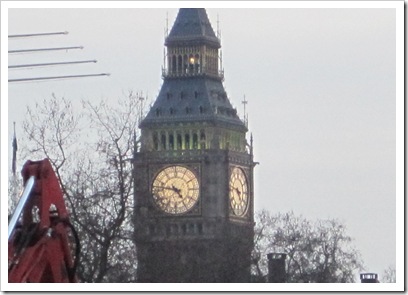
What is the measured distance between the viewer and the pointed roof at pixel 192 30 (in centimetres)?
15462

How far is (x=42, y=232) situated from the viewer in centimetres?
2777

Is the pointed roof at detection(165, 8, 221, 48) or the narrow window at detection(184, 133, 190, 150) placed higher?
the pointed roof at detection(165, 8, 221, 48)

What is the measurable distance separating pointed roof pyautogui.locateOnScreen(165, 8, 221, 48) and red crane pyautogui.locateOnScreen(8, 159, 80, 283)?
414ft

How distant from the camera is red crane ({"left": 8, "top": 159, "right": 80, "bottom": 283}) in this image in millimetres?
27344

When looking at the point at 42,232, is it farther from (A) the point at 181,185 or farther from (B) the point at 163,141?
(A) the point at 181,185

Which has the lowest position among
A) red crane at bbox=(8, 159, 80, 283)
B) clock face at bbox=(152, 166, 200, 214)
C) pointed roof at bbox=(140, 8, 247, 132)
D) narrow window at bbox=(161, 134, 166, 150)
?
red crane at bbox=(8, 159, 80, 283)

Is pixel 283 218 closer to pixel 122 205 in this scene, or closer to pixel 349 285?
pixel 122 205

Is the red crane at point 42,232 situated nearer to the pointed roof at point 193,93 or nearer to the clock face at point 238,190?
the clock face at point 238,190

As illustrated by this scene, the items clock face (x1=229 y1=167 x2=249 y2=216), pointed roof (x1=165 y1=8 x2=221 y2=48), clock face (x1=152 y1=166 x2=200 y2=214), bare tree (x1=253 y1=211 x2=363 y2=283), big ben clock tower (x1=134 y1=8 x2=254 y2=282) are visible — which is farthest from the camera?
pointed roof (x1=165 y1=8 x2=221 y2=48)

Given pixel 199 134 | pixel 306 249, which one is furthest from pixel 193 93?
pixel 306 249

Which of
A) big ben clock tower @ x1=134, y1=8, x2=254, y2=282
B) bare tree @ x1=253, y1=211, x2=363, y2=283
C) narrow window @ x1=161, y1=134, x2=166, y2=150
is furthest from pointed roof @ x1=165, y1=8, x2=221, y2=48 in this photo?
bare tree @ x1=253, y1=211, x2=363, y2=283

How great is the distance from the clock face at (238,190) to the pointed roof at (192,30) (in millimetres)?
8101

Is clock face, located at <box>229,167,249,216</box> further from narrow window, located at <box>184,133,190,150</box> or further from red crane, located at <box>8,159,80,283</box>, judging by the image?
red crane, located at <box>8,159,80,283</box>

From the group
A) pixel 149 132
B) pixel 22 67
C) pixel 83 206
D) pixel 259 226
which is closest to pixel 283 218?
pixel 259 226
